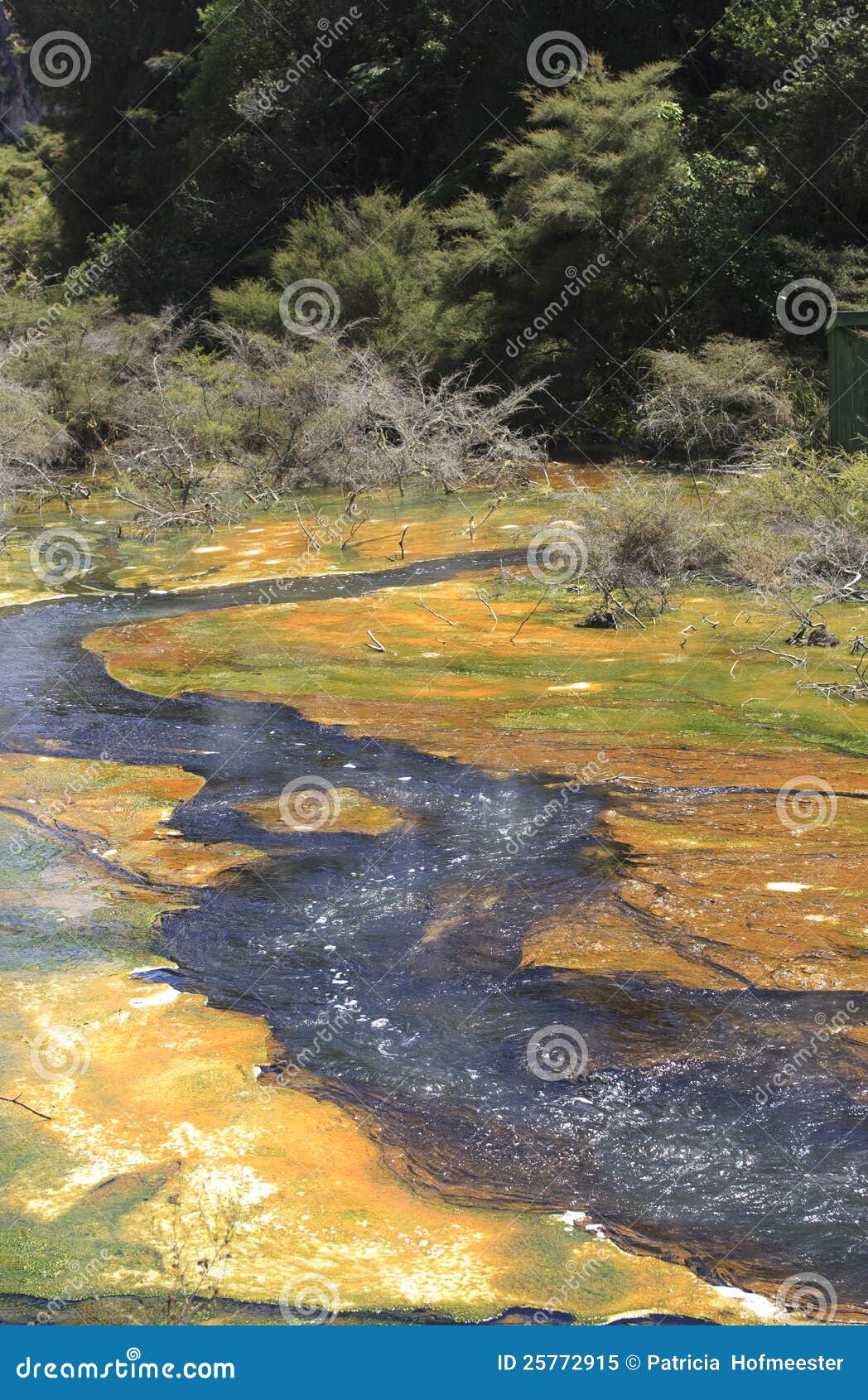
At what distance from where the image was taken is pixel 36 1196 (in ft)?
13.2

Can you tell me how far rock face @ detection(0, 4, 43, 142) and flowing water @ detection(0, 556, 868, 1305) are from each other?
60.3 meters

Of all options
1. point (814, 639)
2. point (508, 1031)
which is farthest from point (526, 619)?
point (508, 1031)

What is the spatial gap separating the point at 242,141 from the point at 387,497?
660 inches

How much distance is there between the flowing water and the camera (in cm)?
398

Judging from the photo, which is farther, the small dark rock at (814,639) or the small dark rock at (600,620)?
the small dark rock at (600,620)

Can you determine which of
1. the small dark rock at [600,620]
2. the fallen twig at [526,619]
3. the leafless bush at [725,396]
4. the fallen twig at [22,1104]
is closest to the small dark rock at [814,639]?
the small dark rock at [600,620]

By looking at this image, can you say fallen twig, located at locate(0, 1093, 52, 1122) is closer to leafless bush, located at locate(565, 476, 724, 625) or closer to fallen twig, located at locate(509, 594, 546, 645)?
fallen twig, located at locate(509, 594, 546, 645)

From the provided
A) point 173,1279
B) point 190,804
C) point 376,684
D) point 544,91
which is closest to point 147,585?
point 376,684

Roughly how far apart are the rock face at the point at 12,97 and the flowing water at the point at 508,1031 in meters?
60.3

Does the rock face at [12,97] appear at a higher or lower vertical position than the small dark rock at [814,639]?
higher

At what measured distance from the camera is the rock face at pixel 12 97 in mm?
60094

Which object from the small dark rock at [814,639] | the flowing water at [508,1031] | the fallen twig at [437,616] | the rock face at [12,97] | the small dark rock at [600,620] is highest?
the rock face at [12,97]

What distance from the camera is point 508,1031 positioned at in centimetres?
495

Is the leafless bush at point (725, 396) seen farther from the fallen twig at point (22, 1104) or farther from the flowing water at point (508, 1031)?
the fallen twig at point (22, 1104)
